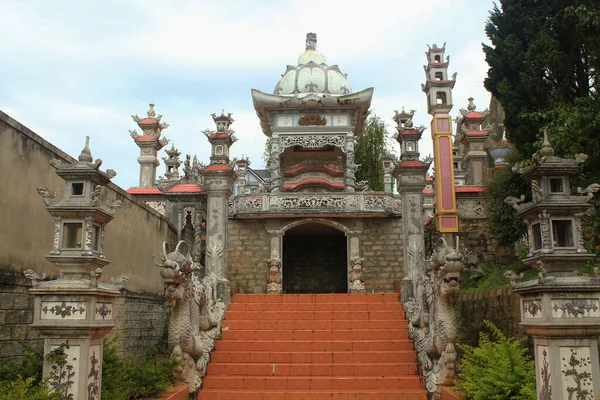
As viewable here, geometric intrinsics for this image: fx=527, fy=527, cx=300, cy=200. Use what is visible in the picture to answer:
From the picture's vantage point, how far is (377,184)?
25641 millimetres

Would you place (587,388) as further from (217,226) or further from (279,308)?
(217,226)

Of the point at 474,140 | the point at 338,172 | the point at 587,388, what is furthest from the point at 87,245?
the point at 474,140

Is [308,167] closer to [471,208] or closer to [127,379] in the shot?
[471,208]

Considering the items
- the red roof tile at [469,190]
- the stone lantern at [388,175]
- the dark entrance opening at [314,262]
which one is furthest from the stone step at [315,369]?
the stone lantern at [388,175]

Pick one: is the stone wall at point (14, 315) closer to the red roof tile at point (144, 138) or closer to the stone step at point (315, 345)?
the stone step at point (315, 345)

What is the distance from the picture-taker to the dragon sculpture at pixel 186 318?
7090mm

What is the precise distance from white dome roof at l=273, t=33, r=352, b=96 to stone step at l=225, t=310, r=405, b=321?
8.74m

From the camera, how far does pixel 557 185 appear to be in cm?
531

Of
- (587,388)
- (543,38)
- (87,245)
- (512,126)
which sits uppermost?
(543,38)

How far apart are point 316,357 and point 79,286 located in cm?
444

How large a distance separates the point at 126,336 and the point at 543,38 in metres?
9.10

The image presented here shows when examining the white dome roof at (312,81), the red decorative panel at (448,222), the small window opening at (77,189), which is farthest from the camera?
the white dome roof at (312,81)

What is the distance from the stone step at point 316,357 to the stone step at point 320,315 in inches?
48.3

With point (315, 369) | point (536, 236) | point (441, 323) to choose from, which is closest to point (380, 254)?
point (315, 369)
